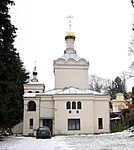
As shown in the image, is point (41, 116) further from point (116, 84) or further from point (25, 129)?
point (116, 84)

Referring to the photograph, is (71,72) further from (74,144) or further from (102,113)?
(74,144)

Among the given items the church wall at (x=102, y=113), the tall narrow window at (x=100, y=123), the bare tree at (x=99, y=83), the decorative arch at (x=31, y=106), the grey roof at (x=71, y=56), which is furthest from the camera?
the bare tree at (x=99, y=83)

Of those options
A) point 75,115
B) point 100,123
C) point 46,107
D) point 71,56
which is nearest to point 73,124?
point 75,115

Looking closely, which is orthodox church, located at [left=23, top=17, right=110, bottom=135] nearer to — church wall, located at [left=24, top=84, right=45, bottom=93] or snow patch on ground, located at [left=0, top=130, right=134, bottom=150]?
church wall, located at [left=24, top=84, right=45, bottom=93]

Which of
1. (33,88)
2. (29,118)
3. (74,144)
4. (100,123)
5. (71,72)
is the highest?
(71,72)

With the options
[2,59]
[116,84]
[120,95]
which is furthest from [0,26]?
[116,84]

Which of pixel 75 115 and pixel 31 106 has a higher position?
pixel 31 106

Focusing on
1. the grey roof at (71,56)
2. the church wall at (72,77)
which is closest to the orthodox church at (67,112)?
the church wall at (72,77)

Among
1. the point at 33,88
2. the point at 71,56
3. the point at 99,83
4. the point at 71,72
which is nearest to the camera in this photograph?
the point at 71,72

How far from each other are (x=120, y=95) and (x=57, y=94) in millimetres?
34348

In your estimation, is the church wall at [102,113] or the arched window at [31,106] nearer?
the church wall at [102,113]

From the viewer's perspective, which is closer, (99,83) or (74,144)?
(74,144)

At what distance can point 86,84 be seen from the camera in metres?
52.0

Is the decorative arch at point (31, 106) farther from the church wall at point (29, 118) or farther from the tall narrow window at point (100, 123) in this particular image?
the tall narrow window at point (100, 123)
